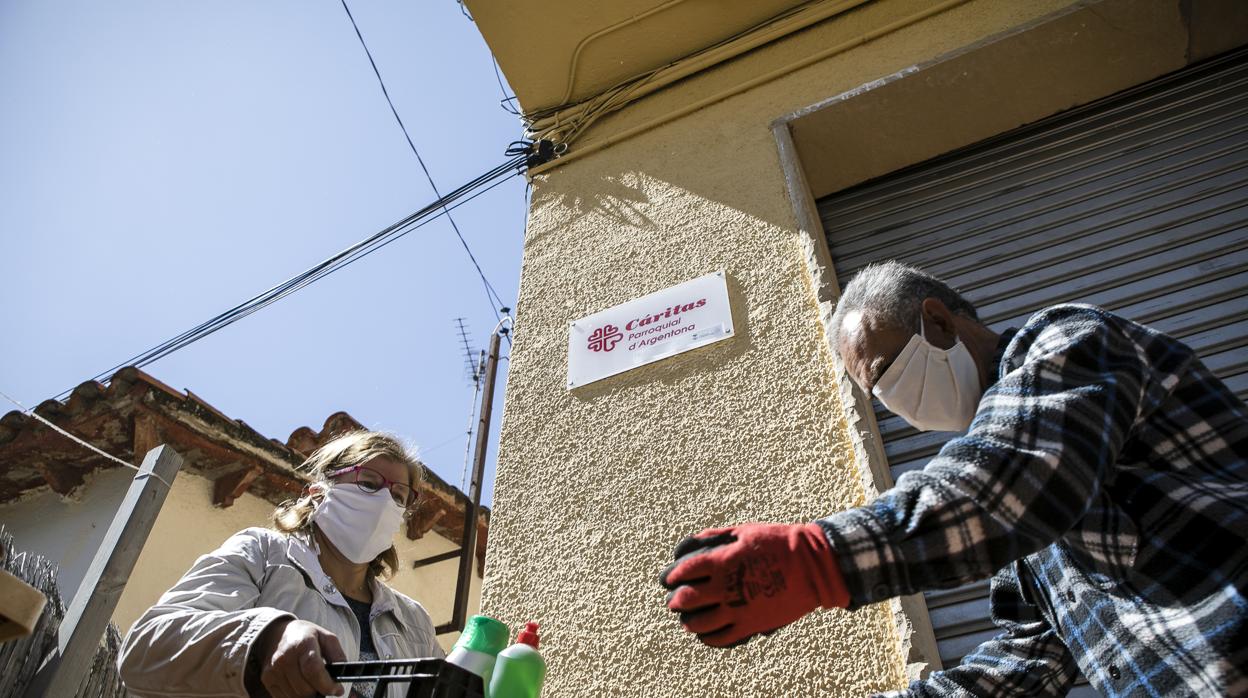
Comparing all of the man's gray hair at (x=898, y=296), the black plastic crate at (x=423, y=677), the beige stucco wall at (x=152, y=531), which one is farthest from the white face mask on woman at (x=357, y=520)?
the beige stucco wall at (x=152, y=531)

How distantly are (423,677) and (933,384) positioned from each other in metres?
1.16

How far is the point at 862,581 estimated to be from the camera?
1123 mm

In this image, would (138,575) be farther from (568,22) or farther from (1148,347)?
(1148,347)

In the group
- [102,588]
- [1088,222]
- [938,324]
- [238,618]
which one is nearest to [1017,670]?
[938,324]

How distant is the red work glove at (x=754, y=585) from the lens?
3.66 feet

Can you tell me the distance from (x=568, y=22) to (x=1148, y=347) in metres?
3.47

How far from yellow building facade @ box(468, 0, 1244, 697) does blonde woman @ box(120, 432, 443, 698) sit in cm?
38

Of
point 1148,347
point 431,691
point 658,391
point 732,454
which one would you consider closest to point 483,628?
point 431,691

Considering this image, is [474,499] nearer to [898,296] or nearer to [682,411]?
[682,411]

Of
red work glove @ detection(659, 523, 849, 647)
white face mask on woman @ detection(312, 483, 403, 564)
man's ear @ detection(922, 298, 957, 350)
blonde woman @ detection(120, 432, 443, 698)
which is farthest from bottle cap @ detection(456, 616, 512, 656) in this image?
man's ear @ detection(922, 298, 957, 350)

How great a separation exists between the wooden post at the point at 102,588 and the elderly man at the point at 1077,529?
2.73m

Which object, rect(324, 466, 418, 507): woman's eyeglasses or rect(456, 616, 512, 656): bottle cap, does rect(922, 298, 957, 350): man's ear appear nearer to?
rect(456, 616, 512, 656): bottle cap

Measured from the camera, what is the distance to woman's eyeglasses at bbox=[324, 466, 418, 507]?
8.41 ft

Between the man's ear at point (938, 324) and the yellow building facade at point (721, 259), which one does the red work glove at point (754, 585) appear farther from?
the yellow building facade at point (721, 259)
